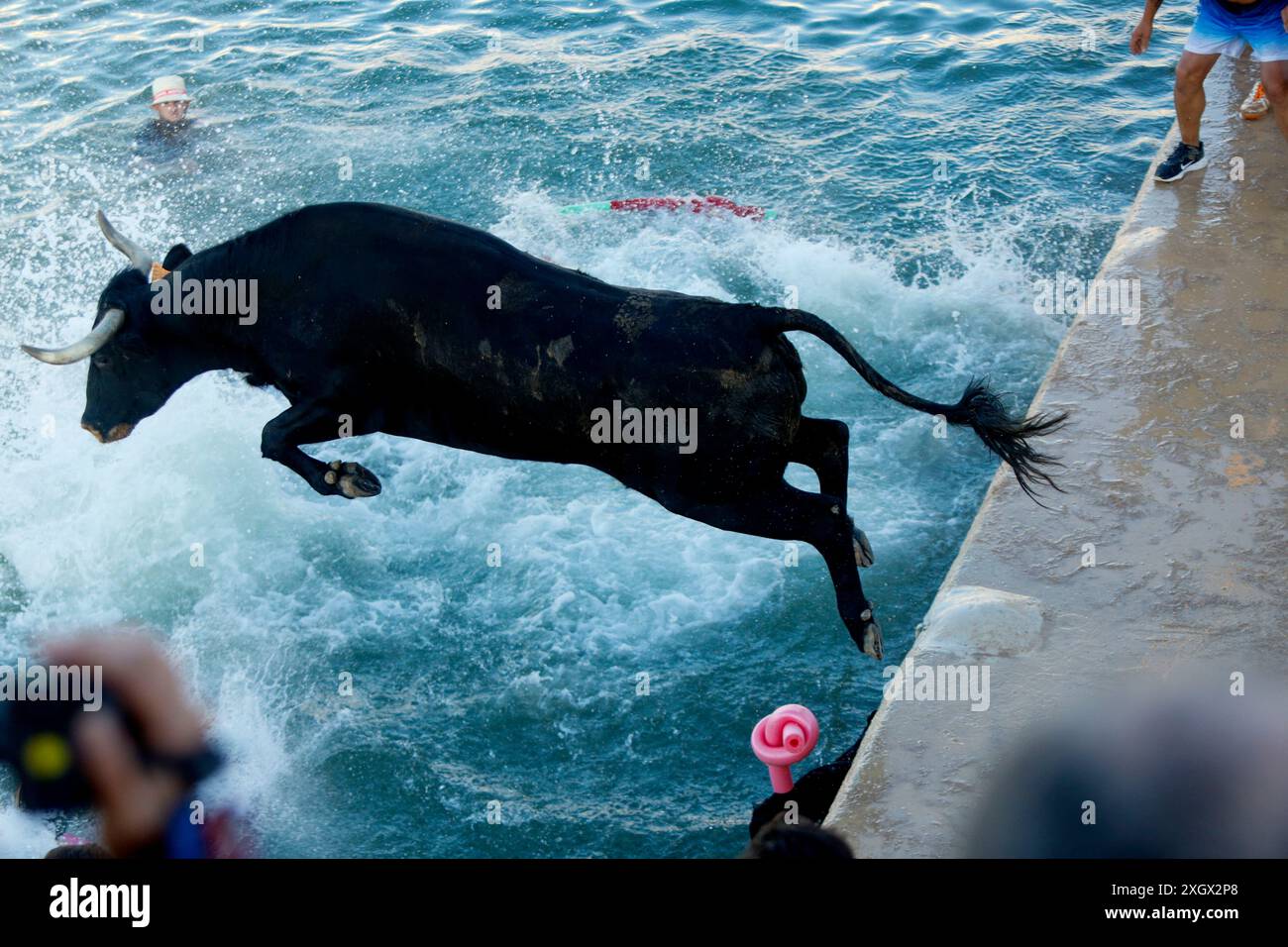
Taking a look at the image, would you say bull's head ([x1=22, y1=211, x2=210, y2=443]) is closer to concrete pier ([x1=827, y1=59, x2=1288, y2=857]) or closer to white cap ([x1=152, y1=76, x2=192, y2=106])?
concrete pier ([x1=827, y1=59, x2=1288, y2=857])

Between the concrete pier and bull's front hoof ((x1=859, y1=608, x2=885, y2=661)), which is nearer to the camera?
the concrete pier

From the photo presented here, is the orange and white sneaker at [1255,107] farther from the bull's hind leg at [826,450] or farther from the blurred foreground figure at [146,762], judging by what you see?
the blurred foreground figure at [146,762]

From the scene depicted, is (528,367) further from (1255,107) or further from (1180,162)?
(1255,107)

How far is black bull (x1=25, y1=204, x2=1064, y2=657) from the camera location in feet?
15.7

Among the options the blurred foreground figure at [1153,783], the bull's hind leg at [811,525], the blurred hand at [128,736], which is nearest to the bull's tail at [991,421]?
the bull's hind leg at [811,525]

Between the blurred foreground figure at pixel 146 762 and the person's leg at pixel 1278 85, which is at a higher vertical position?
the person's leg at pixel 1278 85

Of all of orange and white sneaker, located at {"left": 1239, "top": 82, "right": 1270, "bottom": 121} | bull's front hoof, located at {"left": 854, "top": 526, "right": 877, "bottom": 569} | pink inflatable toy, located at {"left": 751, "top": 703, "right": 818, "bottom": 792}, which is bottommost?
pink inflatable toy, located at {"left": 751, "top": 703, "right": 818, "bottom": 792}

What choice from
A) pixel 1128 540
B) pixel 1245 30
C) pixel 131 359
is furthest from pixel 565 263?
pixel 1128 540

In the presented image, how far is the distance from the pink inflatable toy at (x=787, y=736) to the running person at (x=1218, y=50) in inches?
183

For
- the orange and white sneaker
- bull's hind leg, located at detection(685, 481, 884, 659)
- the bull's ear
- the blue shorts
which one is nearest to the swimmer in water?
the bull's ear

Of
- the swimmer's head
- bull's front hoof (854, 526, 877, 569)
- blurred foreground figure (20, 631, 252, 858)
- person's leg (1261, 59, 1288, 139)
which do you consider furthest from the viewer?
the swimmer's head

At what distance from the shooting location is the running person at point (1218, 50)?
6.71m

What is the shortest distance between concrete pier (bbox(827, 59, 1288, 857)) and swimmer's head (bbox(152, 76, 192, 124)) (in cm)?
794
